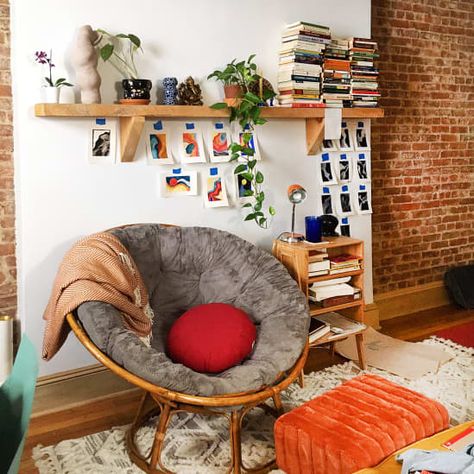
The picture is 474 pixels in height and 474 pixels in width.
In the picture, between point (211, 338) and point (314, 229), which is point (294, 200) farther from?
point (211, 338)

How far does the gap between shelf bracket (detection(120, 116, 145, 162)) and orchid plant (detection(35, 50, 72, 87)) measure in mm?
339

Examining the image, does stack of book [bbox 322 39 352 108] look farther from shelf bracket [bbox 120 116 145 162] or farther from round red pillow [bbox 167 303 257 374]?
round red pillow [bbox 167 303 257 374]

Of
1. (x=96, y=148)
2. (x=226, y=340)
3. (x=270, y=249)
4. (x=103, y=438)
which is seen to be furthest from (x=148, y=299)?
(x=270, y=249)

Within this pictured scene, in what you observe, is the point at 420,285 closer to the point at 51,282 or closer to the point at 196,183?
the point at 196,183

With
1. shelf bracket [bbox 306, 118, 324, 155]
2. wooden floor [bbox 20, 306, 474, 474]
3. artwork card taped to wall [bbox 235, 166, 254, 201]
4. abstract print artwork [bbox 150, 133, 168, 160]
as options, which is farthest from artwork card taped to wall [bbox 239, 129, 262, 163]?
wooden floor [bbox 20, 306, 474, 474]

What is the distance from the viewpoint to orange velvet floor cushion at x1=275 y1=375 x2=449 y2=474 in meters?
2.15

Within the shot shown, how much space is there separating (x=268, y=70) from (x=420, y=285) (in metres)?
2.30

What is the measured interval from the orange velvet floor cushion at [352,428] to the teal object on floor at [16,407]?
1.50 metres

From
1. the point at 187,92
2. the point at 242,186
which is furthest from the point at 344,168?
the point at 187,92

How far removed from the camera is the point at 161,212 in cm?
347

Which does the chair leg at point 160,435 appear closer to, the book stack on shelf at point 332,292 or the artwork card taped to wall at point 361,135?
the book stack on shelf at point 332,292

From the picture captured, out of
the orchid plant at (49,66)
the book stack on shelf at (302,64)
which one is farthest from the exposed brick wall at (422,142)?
the orchid plant at (49,66)

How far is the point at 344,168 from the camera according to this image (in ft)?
13.7

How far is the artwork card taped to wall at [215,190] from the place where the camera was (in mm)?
3611
